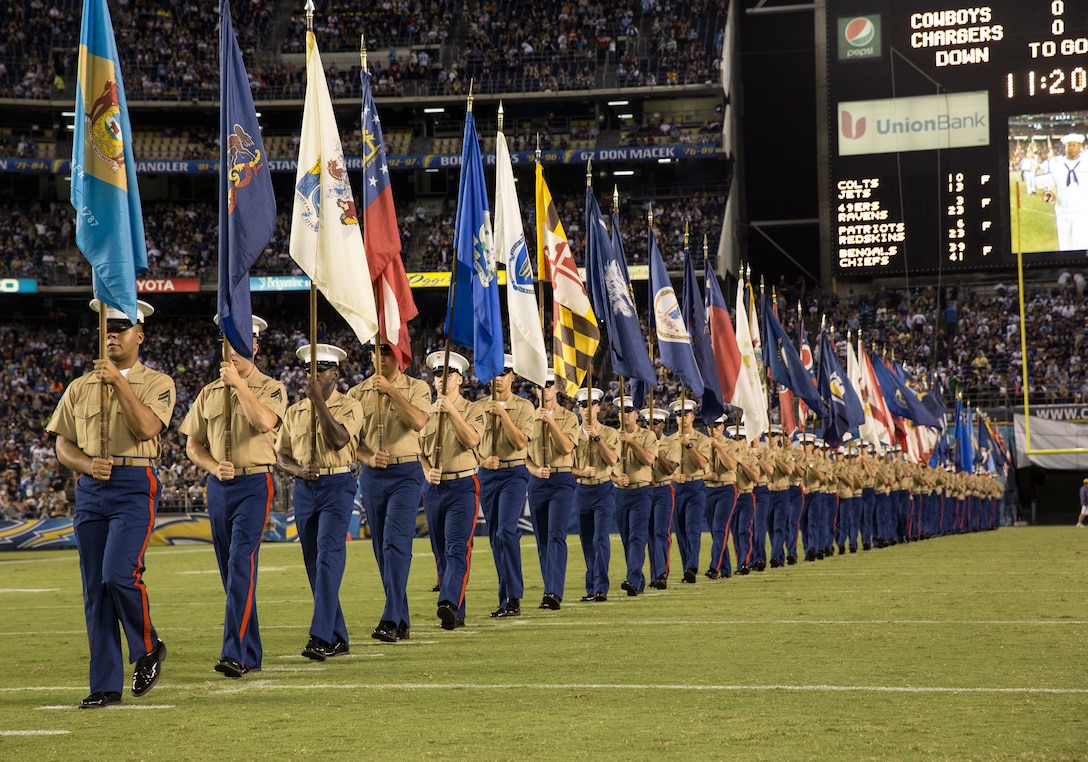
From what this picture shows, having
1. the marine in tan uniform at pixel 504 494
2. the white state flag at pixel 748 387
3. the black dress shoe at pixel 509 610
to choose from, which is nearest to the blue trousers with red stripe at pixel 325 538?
the marine in tan uniform at pixel 504 494

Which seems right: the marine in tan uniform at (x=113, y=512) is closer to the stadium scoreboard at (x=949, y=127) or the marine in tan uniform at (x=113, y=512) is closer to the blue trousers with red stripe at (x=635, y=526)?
the blue trousers with red stripe at (x=635, y=526)

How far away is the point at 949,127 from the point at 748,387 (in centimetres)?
2775

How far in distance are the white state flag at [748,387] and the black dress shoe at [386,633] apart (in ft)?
31.4

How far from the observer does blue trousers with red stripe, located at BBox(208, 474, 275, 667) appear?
8.48m

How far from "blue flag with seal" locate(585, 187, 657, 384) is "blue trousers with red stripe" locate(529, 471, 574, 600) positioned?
10.1 feet

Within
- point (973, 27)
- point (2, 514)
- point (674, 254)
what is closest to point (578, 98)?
point (674, 254)

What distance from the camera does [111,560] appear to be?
291 inches

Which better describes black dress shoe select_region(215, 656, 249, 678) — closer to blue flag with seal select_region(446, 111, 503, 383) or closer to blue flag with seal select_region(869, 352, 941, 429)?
blue flag with seal select_region(446, 111, 503, 383)

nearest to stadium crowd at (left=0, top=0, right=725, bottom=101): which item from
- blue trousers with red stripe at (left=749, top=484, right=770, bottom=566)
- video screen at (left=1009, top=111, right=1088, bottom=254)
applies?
video screen at (left=1009, top=111, right=1088, bottom=254)

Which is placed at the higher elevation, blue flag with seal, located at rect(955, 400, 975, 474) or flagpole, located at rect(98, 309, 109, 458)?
flagpole, located at rect(98, 309, 109, 458)

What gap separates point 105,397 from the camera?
293 inches

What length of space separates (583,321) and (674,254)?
33899 mm

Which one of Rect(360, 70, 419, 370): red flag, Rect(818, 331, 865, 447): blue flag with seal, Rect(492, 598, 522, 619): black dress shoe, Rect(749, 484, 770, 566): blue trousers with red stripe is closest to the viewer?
Rect(360, 70, 419, 370): red flag

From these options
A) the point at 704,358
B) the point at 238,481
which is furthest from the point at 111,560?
the point at 704,358
